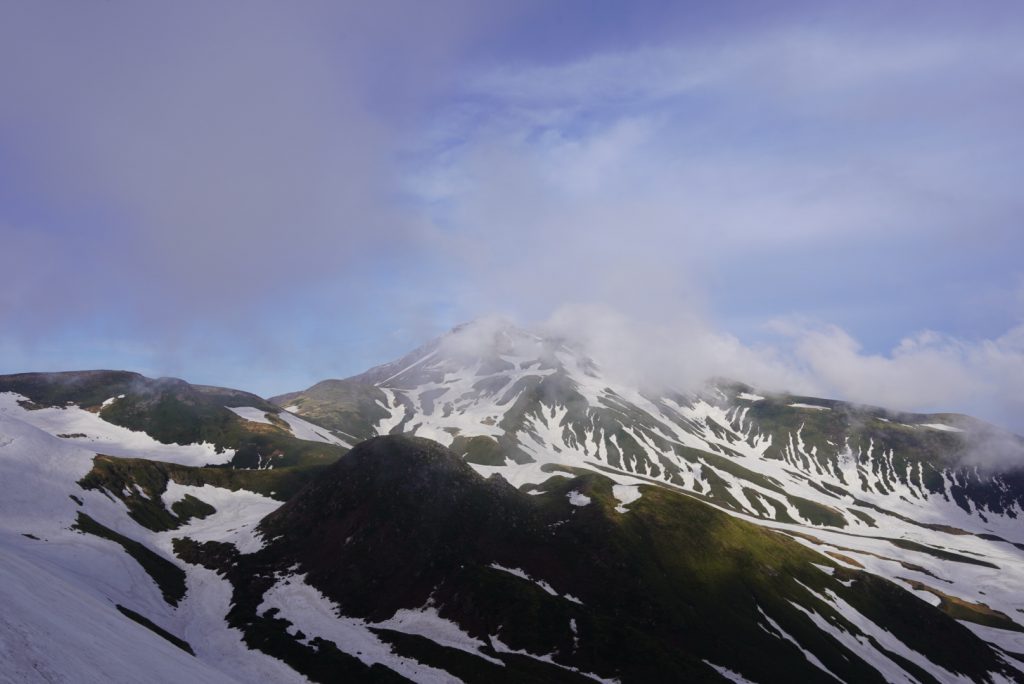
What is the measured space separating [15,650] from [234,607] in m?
82.3

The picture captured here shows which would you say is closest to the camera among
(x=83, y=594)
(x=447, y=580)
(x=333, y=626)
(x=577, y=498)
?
(x=83, y=594)

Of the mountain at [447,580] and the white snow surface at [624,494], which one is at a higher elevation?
the white snow surface at [624,494]

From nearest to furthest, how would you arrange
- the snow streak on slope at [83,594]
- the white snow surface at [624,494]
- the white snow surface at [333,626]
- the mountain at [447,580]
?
the snow streak on slope at [83,594], the white snow surface at [333,626], the mountain at [447,580], the white snow surface at [624,494]

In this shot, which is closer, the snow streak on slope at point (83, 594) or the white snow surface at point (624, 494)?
the snow streak on slope at point (83, 594)

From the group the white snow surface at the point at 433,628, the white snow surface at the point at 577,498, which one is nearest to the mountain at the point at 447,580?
the white snow surface at the point at 433,628

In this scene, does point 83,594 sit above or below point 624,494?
below

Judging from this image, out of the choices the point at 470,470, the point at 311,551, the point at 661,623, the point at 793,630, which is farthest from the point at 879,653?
the point at 311,551

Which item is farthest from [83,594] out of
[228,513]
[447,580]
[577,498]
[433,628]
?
[577,498]

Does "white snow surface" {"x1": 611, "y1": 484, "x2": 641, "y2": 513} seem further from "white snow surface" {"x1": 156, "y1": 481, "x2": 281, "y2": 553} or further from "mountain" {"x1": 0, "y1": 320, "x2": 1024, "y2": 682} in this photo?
"white snow surface" {"x1": 156, "y1": 481, "x2": 281, "y2": 553}

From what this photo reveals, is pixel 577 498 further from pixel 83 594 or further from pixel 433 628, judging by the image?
pixel 83 594

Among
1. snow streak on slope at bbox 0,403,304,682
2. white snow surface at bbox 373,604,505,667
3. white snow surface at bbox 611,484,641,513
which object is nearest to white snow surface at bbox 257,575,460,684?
white snow surface at bbox 373,604,505,667

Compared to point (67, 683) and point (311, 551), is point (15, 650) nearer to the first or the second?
point (67, 683)

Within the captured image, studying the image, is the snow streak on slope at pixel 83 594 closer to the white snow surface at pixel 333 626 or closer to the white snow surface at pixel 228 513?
→ the white snow surface at pixel 228 513

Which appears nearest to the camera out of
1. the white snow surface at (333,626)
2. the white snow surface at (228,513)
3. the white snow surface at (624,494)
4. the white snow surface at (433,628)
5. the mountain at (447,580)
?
the white snow surface at (333,626)
